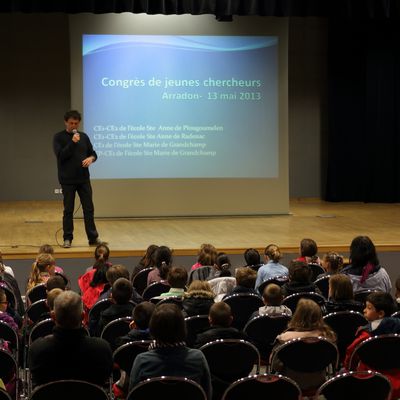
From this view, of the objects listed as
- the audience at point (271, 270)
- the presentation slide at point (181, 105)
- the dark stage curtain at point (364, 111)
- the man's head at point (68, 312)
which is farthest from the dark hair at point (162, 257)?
the dark stage curtain at point (364, 111)

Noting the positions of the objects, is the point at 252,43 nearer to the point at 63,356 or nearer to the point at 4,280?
the point at 4,280

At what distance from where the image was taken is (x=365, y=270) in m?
6.74

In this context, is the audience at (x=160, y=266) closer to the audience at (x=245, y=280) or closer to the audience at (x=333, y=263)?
the audience at (x=245, y=280)

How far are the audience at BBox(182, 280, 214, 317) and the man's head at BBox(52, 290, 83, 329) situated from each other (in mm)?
1396

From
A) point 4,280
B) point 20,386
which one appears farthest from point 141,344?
point 4,280

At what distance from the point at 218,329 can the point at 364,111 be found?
11815 mm

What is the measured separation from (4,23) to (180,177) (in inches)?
201

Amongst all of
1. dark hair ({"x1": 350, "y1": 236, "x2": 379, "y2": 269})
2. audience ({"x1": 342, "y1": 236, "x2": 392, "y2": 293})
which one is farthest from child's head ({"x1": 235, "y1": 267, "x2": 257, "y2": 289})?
dark hair ({"x1": 350, "y1": 236, "x2": 379, "y2": 269})

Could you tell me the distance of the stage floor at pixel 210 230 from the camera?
9711 millimetres

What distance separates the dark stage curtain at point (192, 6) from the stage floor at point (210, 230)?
3031mm

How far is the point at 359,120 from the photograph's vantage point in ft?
52.3

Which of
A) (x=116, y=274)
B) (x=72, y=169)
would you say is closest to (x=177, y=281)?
(x=116, y=274)

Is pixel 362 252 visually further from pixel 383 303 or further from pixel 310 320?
pixel 310 320

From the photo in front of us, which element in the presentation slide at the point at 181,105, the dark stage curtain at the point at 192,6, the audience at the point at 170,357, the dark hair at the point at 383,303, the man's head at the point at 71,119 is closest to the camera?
the audience at the point at 170,357
